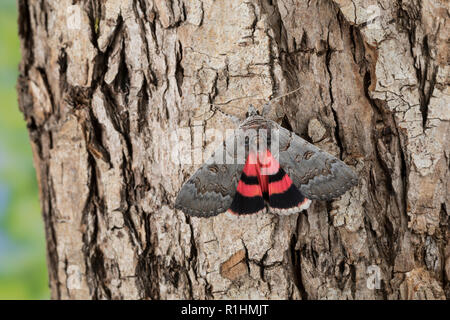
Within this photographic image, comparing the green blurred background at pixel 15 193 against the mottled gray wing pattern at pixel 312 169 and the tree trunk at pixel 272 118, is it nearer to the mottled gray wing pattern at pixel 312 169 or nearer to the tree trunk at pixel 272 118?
the tree trunk at pixel 272 118

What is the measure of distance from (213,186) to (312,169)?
444 mm

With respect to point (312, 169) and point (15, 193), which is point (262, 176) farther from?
point (15, 193)

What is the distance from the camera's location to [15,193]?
9.37 feet

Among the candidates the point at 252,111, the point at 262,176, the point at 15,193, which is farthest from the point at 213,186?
the point at 15,193

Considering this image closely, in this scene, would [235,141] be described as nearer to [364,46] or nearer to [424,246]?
[364,46]

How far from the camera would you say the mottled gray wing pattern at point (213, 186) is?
170 centimetres

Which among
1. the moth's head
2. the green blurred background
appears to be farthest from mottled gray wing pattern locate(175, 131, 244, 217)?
the green blurred background

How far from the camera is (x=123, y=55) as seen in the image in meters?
1.78

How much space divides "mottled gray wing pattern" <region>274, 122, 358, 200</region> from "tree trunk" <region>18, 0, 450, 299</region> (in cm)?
6

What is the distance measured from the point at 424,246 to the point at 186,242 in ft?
3.41


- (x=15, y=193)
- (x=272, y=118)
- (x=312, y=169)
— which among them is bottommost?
(x=15, y=193)

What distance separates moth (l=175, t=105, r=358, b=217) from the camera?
5.52 ft

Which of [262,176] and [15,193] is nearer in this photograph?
[262,176]

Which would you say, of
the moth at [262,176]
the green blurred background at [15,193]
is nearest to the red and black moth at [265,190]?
the moth at [262,176]
